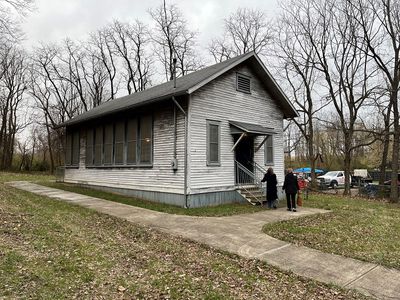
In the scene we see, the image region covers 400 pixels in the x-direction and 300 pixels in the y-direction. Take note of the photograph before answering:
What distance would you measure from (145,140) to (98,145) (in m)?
4.69

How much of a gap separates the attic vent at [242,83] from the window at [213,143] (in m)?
2.33

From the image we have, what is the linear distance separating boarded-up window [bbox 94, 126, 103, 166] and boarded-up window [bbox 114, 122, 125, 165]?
1.68m

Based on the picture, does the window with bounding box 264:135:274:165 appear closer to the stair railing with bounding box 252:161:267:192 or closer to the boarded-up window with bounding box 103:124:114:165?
the stair railing with bounding box 252:161:267:192

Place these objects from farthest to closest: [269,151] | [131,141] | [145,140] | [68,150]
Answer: [68,150], [269,151], [131,141], [145,140]

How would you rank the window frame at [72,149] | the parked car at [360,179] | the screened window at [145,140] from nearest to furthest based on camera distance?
the screened window at [145,140] → the window frame at [72,149] → the parked car at [360,179]

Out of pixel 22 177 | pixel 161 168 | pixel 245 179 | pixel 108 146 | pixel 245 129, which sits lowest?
pixel 22 177

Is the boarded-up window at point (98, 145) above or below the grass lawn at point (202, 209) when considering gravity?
above

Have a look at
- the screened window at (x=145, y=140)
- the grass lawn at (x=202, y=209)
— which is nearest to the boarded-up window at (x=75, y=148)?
the grass lawn at (x=202, y=209)

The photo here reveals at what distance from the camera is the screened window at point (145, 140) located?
523 inches

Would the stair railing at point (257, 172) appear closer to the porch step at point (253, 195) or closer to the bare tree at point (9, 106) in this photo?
the porch step at point (253, 195)

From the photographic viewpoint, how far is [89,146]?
58.9 ft

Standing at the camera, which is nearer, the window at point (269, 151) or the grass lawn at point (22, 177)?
the window at point (269, 151)

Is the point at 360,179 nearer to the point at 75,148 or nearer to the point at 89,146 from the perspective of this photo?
the point at 89,146

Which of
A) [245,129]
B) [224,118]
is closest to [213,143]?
[224,118]
